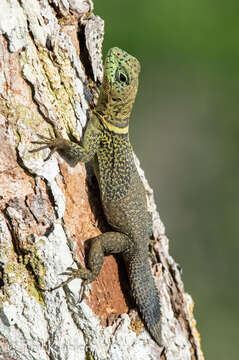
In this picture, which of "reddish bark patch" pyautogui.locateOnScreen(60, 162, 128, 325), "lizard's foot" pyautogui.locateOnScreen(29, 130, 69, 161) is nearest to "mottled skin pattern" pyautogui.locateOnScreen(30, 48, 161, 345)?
"reddish bark patch" pyautogui.locateOnScreen(60, 162, 128, 325)

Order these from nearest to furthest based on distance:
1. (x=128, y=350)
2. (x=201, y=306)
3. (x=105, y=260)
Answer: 1. (x=128, y=350)
2. (x=105, y=260)
3. (x=201, y=306)

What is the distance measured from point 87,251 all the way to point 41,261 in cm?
47

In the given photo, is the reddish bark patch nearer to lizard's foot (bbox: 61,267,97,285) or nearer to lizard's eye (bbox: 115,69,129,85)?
lizard's foot (bbox: 61,267,97,285)

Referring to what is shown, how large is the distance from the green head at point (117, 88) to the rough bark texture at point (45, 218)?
1.27 ft

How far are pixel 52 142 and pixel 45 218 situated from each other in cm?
55

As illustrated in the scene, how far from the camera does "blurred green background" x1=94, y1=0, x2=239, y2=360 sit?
828 cm

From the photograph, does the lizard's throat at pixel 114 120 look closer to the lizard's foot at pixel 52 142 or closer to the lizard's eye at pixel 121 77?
the lizard's eye at pixel 121 77

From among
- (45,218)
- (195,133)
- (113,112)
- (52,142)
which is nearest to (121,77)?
(113,112)

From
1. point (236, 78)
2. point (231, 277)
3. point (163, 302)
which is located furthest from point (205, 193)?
point (163, 302)

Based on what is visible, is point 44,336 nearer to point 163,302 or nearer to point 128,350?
point 128,350

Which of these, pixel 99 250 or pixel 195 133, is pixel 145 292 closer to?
pixel 99 250

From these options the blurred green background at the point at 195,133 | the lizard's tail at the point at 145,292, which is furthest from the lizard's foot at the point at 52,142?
the blurred green background at the point at 195,133

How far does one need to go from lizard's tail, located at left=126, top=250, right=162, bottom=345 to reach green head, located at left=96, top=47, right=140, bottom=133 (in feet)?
3.92

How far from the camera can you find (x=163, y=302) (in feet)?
13.3
